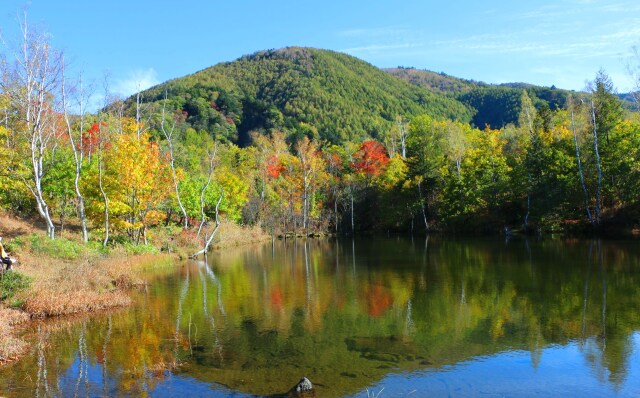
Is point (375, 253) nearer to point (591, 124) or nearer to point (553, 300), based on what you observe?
point (553, 300)

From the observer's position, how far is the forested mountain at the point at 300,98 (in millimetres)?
103750

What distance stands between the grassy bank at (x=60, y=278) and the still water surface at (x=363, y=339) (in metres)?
0.83

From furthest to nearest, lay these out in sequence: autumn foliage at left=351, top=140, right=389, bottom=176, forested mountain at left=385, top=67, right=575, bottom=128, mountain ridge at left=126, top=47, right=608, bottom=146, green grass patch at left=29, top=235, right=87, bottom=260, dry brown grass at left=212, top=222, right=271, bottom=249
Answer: forested mountain at left=385, top=67, right=575, bottom=128 → mountain ridge at left=126, top=47, right=608, bottom=146 → autumn foliage at left=351, top=140, right=389, bottom=176 → dry brown grass at left=212, top=222, right=271, bottom=249 → green grass patch at left=29, top=235, right=87, bottom=260

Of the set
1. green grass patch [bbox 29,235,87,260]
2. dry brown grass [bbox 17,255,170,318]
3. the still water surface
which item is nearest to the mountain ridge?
green grass patch [bbox 29,235,87,260]

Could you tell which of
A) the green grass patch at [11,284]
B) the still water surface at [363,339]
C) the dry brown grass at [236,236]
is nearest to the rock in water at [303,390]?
the still water surface at [363,339]

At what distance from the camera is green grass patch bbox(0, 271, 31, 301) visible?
50.8 ft

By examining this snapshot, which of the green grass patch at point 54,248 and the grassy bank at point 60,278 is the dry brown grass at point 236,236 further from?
the green grass patch at point 54,248

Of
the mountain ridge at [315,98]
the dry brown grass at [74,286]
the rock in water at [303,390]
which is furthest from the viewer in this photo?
the mountain ridge at [315,98]

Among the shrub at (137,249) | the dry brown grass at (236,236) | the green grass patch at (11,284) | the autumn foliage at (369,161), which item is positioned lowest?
the dry brown grass at (236,236)

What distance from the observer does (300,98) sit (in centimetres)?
11806

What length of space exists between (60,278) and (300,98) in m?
104

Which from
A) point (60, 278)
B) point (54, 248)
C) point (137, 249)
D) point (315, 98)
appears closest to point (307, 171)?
point (137, 249)

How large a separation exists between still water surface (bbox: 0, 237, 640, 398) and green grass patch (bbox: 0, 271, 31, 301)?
1975 mm

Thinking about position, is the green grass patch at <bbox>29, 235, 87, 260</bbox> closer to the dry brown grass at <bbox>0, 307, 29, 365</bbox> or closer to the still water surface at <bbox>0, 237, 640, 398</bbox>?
the still water surface at <bbox>0, 237, 640, 398</bbox>
